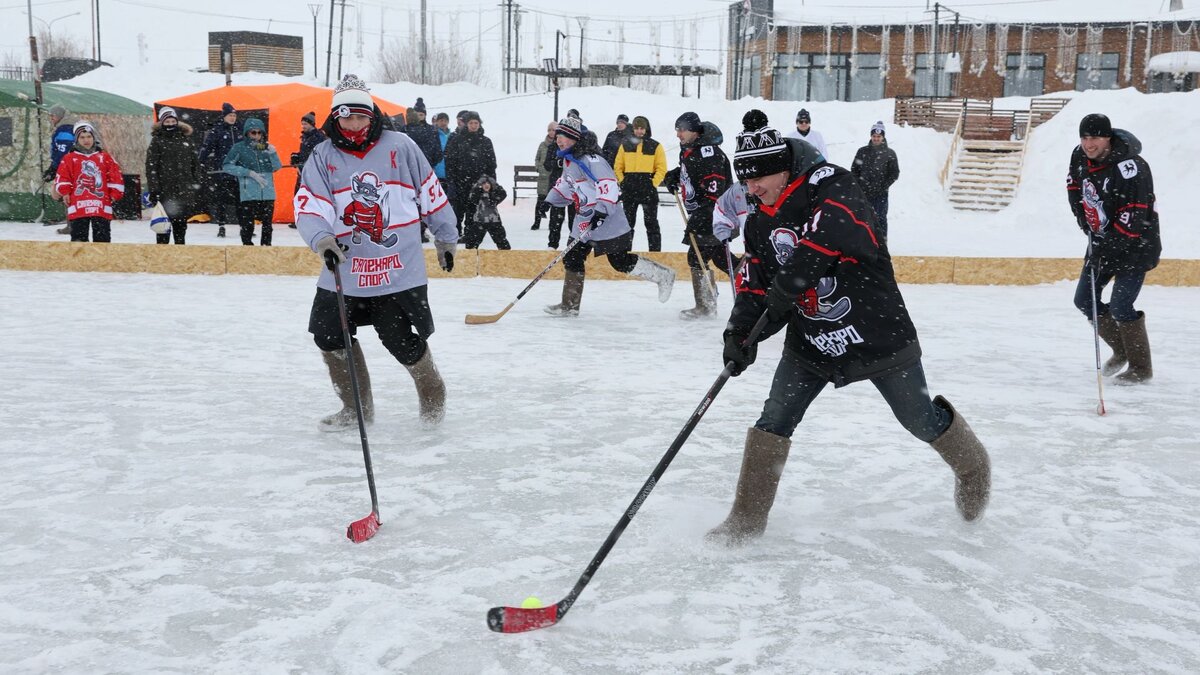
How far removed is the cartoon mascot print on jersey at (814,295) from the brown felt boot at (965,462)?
523mm

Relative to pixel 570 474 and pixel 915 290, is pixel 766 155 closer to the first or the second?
pixel 570 474

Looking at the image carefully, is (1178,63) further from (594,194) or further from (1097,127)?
(1097,127)

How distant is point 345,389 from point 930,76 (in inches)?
1336

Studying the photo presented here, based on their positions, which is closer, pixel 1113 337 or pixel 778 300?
pixel 778 300

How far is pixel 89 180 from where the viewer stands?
9.62 m

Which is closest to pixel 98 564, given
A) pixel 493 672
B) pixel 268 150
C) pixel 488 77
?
pixel 493 672

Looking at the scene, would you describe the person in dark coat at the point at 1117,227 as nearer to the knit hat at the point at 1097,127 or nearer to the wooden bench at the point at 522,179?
the knit hat at the point at 1097,127

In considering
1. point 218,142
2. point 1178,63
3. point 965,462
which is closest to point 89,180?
point 218,142

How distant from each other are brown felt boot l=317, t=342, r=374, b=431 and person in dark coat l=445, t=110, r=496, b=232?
7287 mm

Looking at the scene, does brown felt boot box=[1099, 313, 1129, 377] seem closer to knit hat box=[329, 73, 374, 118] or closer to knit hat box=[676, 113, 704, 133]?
knit hat box=[676, 113, 704, 133]

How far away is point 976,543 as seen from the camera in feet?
11.3

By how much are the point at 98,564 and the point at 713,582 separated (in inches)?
73.1

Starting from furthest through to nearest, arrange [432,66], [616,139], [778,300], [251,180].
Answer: [432,66]
[616,139]
[251,180]
[778,300]

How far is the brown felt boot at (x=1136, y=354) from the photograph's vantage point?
5.92 metres
